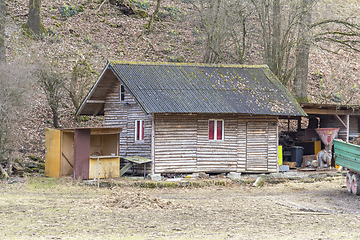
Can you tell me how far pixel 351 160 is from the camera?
48.8 ft

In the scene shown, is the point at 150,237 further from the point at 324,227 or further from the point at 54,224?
the point at 324,227

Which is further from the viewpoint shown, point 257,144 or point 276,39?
point 276,39

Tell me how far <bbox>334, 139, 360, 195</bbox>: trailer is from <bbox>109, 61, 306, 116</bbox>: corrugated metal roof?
4.67 meters

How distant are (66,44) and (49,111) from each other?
741 cm

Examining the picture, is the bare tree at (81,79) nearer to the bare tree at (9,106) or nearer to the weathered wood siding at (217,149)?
the bare tree at (9,106)

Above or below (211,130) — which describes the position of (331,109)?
above

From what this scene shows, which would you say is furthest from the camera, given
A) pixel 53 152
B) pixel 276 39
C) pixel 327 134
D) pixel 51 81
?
pixel 276 39

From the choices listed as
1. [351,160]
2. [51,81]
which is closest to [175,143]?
[351,160]

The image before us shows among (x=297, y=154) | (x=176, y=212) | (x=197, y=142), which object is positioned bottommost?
(x=176, y=212)

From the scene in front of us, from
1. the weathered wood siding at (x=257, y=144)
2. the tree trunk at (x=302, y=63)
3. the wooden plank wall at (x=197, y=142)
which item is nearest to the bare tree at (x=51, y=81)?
the wooden plank wall at (x=197, y=142)

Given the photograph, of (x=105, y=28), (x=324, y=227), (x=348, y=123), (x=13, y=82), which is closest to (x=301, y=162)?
(x=348, y=123)

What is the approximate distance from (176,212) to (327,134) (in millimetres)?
13975

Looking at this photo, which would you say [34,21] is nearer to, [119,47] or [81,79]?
[119,47]

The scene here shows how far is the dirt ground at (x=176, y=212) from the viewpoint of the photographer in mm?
9438
